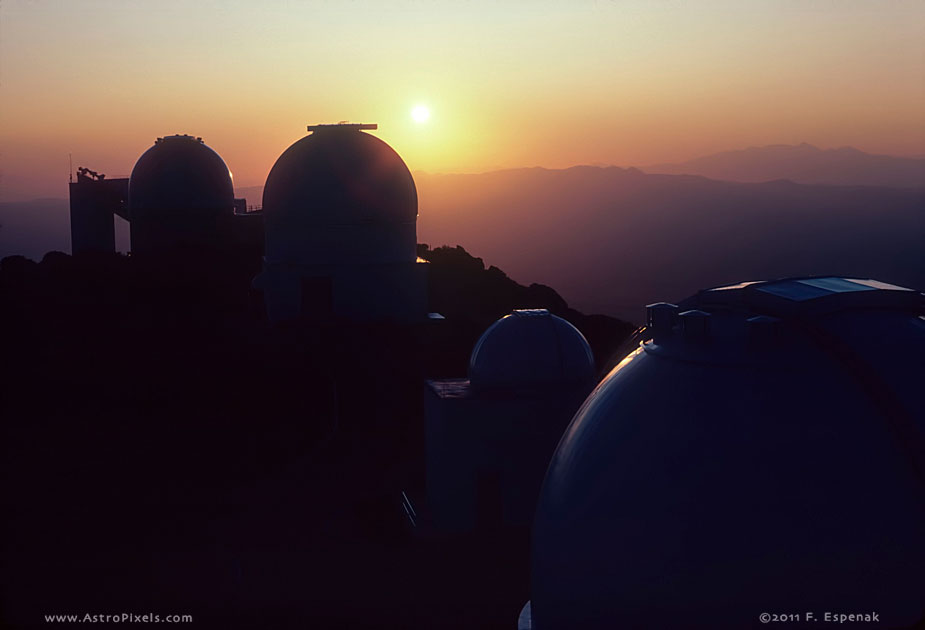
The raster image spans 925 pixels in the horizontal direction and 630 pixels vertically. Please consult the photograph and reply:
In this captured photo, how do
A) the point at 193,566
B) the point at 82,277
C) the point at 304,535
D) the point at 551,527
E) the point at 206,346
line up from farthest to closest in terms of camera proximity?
1. the point at 82,277
2. the point at 206,346
3. the point at 304,535
4. the point at 193,566
5. the point at 551,527

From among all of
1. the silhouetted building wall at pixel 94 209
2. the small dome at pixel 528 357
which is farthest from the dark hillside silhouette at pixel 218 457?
the silhouetted building wall at pixel 94 209

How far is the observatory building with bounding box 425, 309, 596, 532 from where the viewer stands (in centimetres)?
1524

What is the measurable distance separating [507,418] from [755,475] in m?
9.47

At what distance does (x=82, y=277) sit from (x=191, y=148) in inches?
261

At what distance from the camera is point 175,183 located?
3619cm

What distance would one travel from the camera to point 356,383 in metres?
25.4

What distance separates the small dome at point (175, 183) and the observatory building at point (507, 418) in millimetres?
23671

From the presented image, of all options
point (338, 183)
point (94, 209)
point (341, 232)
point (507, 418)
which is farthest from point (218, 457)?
point (94, 209)

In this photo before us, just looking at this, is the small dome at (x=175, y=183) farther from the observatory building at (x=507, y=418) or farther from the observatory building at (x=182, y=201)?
the observatory building at (x=507, y=418)

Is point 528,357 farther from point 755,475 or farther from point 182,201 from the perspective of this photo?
point 182,201

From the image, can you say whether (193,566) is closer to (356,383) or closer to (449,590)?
(449,590)

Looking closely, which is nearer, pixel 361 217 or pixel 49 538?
pixel 49 538

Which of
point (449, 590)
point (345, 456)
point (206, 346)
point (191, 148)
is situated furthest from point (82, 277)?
point (449, 590)

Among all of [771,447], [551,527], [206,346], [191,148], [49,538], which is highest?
[191,148]
